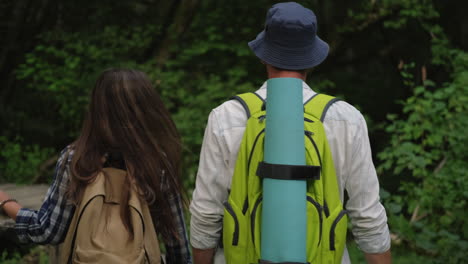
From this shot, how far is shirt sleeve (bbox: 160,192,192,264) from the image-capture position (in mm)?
2566

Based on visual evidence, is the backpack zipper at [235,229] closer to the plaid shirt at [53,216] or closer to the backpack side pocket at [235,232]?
the backpack side pocket at [235,232]

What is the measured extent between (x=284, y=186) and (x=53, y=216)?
979 millimetres

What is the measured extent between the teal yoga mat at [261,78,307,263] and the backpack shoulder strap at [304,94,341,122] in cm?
20

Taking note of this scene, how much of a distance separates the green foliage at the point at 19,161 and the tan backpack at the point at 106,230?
21.3 feet

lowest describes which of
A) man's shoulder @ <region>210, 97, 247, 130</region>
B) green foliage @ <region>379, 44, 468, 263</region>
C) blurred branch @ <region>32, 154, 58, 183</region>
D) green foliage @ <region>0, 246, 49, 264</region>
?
green foliage @ <region>0, 246, 49, 264</region>

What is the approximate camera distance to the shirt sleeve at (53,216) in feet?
7.88

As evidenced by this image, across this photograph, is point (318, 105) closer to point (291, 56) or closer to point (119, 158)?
point (291, 56)

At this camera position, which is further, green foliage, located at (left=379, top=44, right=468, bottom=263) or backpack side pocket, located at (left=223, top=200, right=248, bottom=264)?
green foliage, located at (left=379, top=44, right=468, bottom=263)

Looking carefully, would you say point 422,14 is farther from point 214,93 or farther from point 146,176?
point 146,176

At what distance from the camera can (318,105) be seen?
7.22 ft

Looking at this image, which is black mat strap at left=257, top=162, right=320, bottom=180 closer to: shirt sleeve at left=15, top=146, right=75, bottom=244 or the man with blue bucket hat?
the man with blue bucket hat

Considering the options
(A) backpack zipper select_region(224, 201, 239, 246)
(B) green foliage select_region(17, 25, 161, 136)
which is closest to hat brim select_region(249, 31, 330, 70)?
(A) backpack zipper select_region(224, 201, 239, 246)

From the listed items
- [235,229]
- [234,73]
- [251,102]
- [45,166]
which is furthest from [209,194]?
[45,166]

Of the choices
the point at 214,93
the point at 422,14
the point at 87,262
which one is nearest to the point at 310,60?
the point at 87,262
